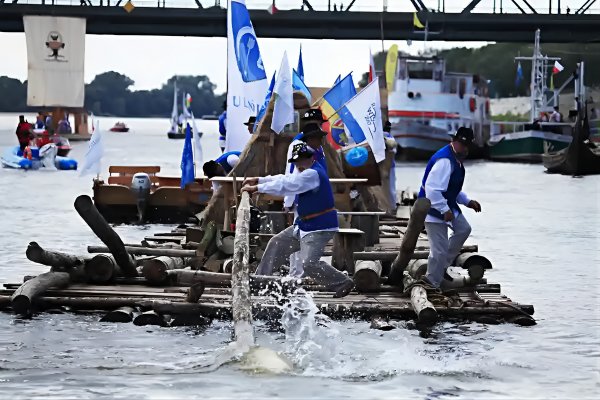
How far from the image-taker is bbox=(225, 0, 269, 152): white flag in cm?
2119

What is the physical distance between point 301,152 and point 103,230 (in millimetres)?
3257

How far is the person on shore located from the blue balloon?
37.7 meters

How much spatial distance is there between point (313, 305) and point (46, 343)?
286cm

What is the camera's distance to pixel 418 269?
54.3 feet

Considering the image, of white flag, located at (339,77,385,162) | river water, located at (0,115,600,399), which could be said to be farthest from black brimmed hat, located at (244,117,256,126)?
river water, located at (0,115,600,399)

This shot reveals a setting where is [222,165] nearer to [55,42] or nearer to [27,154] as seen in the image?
[27,154]

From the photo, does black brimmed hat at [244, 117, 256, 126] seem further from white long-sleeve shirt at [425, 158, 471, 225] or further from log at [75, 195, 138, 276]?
white long-sleeve shirt at [425, 158, 471, 225]

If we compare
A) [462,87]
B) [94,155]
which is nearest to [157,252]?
[94,155]

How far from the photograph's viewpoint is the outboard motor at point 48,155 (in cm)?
6191

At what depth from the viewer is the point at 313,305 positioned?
14.9m

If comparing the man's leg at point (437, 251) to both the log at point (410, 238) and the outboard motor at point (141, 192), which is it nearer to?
the log at point (410, 238)

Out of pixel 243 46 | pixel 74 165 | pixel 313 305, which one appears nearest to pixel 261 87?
pixel 243 46

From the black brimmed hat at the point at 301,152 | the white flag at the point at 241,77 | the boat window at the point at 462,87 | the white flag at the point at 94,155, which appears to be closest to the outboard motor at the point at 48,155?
the boat window at the point at 462,87

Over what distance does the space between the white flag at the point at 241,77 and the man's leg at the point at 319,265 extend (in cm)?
644
